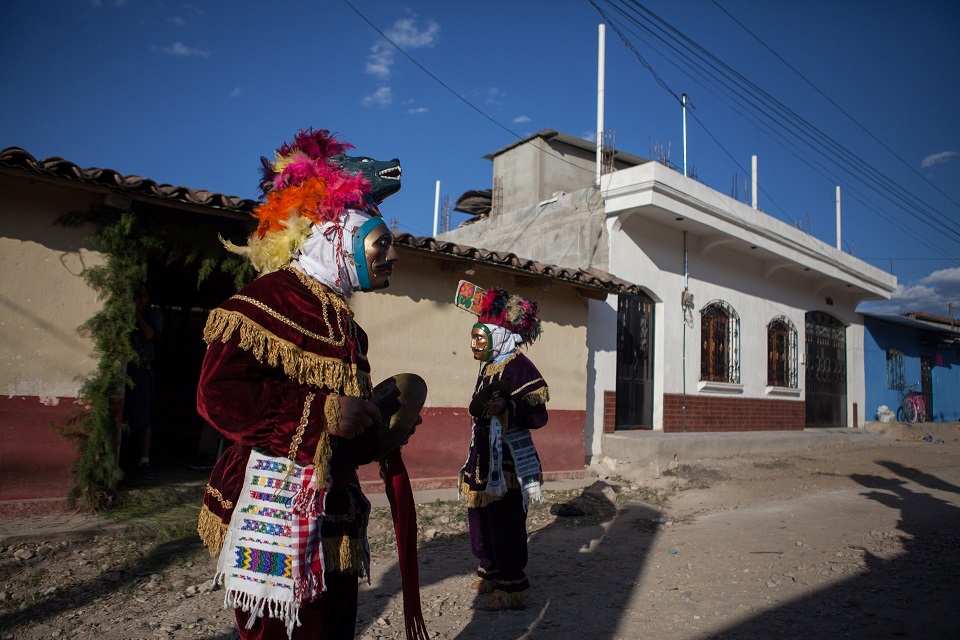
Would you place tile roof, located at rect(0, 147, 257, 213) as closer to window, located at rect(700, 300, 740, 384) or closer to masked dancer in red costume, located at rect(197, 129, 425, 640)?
masked dancer in red costume, located at rect(197, 129, 425, 640)

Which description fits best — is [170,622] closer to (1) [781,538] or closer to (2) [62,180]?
(2) [62,180]

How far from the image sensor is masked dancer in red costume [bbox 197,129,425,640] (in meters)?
1.63

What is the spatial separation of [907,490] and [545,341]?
5.12 meters

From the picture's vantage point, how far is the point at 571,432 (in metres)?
8.53

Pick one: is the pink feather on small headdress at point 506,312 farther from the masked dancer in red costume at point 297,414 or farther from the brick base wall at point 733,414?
the brick base wall at point 733,414

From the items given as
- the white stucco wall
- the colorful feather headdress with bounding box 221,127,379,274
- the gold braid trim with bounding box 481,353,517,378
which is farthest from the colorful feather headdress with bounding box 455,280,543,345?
the white stucco wall

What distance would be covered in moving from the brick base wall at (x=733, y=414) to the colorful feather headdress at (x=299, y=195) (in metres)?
9.35

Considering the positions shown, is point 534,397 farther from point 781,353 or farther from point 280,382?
point 781,353

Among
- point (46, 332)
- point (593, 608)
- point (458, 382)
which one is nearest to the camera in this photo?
point (593, 608)

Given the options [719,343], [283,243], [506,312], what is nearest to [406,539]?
[283,243]

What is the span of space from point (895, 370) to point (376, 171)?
2037 cm

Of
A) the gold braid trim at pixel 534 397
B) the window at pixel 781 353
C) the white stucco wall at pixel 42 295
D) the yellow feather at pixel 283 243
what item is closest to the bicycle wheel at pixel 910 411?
the window at pixel 781 353

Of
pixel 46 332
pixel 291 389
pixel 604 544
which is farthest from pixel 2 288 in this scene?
pixel 604 544

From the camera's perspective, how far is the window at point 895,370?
17672 mm
